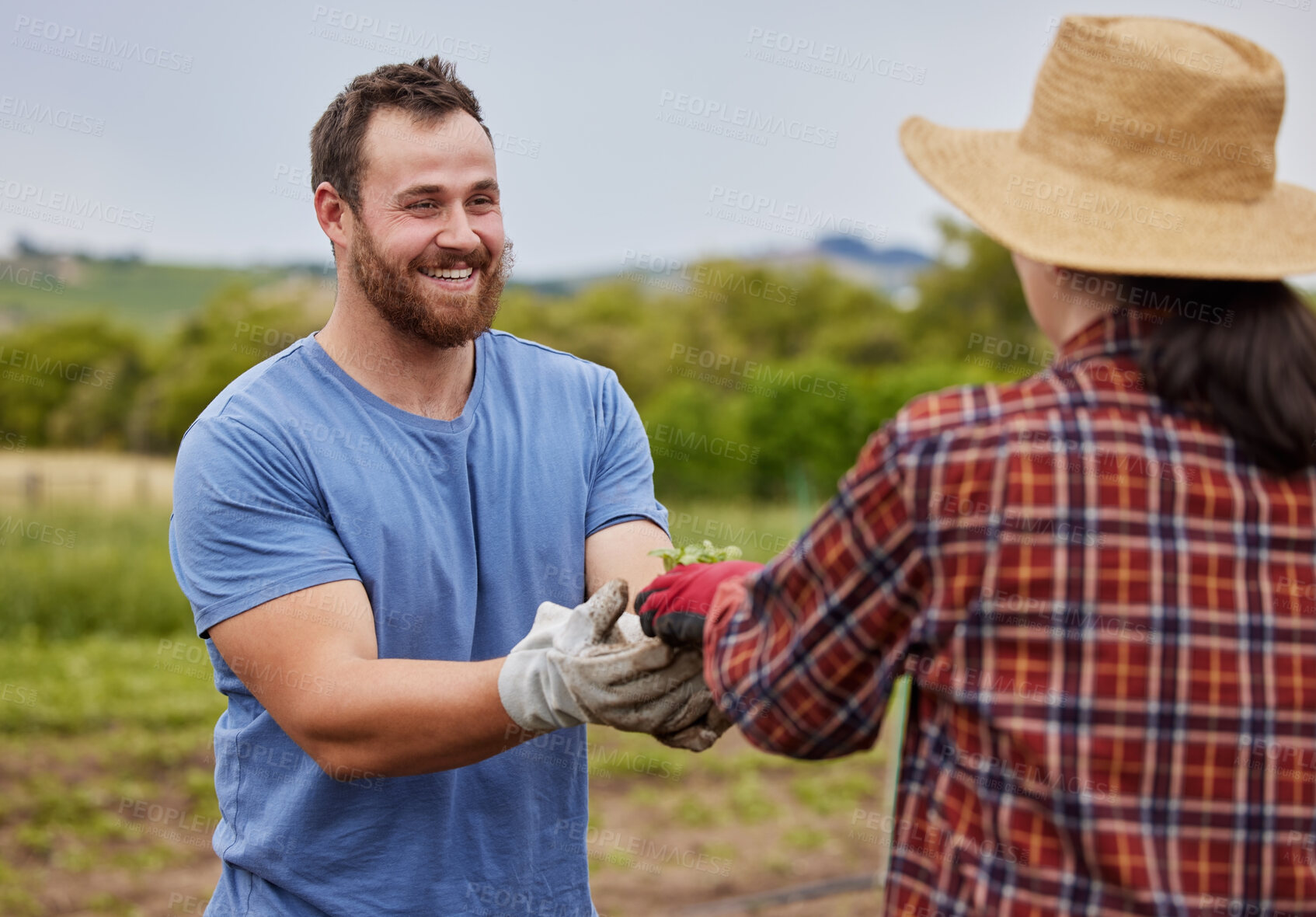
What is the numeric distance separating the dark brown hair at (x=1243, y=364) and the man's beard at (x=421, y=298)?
4.88 ft

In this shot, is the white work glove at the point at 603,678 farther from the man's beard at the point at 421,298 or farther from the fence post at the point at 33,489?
the fence post at the point at 33,489

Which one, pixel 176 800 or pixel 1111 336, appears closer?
pixel 1111 336

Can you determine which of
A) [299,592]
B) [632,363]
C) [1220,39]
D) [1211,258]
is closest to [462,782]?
[299,592]

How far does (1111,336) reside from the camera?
1.46 m

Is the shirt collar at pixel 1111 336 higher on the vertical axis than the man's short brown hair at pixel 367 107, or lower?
lower

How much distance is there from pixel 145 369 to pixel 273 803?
40065 millimetres

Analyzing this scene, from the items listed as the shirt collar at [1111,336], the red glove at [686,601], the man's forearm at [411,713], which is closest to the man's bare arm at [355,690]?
the man's forearm at [411,713]

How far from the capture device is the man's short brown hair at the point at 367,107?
8.32 ft

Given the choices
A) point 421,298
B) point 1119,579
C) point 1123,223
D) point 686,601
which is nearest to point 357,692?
point 686,601

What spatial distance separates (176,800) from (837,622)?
5.99 meters

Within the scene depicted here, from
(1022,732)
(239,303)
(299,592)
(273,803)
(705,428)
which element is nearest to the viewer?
(1022,732)

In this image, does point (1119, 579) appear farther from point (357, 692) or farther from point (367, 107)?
point (367, 107)

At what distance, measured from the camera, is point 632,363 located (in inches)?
1448

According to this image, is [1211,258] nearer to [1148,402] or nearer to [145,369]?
[1148,402]
